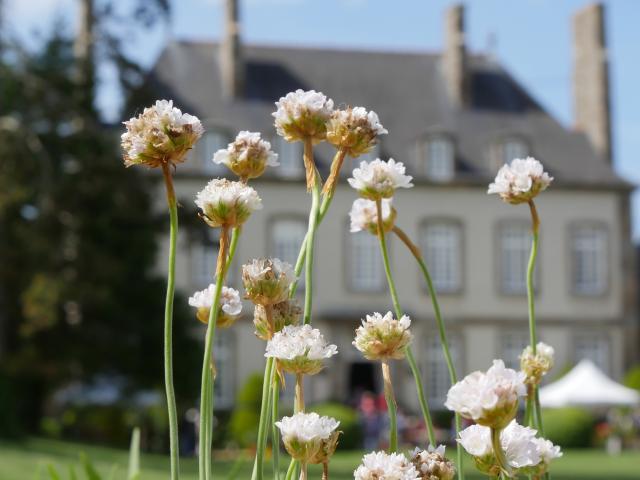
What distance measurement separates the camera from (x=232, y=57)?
95.5 feet

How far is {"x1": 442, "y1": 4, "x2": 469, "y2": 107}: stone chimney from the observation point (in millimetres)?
29953

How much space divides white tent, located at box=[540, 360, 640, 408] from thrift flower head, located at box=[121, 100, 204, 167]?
21.0 meters

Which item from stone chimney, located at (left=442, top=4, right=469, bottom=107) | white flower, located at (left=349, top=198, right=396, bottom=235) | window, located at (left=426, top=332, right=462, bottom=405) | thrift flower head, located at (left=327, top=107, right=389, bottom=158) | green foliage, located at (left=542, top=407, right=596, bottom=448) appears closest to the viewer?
thrift flower head, located at (left=327, top=107, right=389, bottom=158)

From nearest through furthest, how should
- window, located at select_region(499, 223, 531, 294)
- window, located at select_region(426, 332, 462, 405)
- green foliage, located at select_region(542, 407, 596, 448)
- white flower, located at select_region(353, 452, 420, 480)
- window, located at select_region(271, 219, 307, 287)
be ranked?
1. white flower, located at select_region(353, 452, 420, 480)
2. green foliage, located at select_region(542, 407, 596, 448)
3. window, located at select_region(271, 219, 307, 287)
4. window, located at select_region(426, 332, 462, 405)
5. window, located at select_region(499, 223, 531, 294)

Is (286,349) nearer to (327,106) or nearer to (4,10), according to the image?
(327,106)

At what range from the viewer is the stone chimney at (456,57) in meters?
30.0

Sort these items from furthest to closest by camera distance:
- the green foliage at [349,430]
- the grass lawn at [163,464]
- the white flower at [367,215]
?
the green foliage at [349,430], the grass lawn at [163,464], the white flower at [367,215]

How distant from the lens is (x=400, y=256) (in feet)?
93.2

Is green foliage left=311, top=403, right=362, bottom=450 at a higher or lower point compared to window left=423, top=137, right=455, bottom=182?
lower

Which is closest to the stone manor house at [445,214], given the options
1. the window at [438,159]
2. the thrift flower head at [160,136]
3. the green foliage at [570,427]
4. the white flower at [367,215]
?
the window at [438,159]

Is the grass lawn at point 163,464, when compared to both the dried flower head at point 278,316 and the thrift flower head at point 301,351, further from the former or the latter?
the thrift flower head at point 301,351

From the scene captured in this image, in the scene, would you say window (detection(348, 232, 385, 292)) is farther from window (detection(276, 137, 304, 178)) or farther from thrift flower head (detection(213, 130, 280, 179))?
thrift flower head (detection(213, 130, 280, 179))

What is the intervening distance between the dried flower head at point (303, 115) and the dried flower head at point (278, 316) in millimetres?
280

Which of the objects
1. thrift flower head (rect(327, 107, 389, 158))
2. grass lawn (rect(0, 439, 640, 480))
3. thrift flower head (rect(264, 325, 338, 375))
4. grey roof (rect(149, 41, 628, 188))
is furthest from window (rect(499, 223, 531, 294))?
thrift flower head (rect(264, 325, 338, 375))
